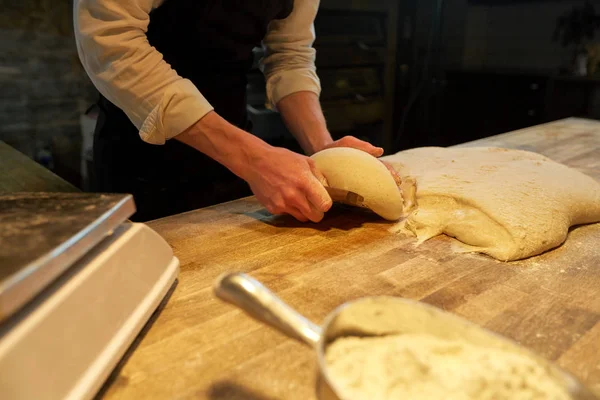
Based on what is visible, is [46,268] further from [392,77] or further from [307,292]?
[392,77]

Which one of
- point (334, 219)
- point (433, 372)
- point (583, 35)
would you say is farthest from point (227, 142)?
point (583, 35)

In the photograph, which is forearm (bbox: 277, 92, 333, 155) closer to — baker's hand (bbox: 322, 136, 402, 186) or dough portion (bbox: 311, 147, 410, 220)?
baker's hand (bbox: 322, 136, 402, 186)

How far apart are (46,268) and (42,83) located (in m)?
2.02

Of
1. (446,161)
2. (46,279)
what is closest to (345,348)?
(46,279)

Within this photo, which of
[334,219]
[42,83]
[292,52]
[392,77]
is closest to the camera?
[334,219]

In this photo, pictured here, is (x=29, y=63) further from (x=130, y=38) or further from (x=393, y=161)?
(x=393, y=161)

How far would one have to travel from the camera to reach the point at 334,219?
940 mm

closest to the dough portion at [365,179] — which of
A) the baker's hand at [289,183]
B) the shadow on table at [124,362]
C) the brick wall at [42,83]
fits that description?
the baker's hand at [289,183]

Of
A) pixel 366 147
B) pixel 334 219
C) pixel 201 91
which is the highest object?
pixel 201 91

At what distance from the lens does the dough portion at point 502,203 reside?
80 centimetres

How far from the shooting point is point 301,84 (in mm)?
1238

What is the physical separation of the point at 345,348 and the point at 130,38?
0.68 meters

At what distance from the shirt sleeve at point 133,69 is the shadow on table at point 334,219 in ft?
0.76

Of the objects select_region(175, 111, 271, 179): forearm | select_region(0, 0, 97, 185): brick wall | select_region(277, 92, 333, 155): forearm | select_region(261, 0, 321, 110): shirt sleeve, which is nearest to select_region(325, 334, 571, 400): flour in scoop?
select_region(175, 111, 271, 179): forearm
